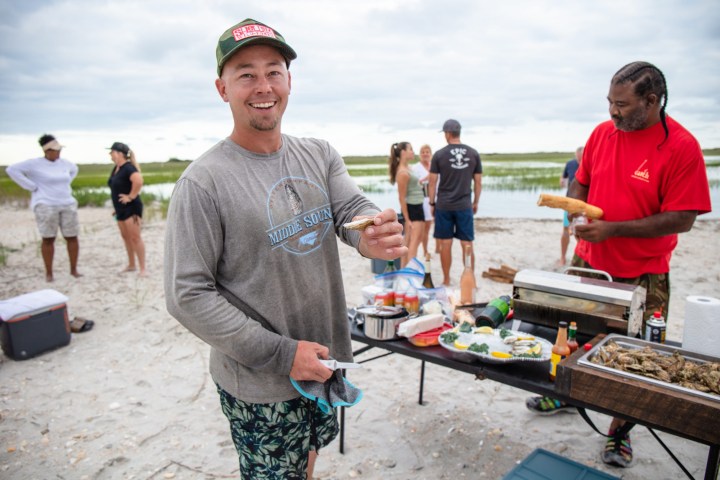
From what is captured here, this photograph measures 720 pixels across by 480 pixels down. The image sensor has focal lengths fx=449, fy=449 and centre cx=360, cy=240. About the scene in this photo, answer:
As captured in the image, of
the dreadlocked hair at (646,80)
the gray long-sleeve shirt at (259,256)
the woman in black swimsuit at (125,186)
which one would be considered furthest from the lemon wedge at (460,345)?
the woman in black swimsuit at (125,186)

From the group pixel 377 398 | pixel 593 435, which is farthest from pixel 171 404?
pixel 593 435

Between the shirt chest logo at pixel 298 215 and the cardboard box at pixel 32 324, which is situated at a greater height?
the shirt chest logo at pixel 298 215

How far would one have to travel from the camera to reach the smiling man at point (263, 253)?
1.50 metres

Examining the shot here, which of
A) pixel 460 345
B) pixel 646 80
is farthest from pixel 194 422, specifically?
pixel 646 80

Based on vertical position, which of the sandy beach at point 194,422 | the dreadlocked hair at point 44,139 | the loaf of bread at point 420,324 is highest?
the dreadlocked hair at point 44,139

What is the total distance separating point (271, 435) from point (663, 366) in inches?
66.3

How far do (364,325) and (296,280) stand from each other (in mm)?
1128

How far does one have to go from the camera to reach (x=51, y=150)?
6.57m

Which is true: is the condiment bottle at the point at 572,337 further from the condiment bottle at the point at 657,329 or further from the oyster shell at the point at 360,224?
the oyster shell at the point at 360,224

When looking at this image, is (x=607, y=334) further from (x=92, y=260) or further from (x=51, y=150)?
(x=92, y=260)

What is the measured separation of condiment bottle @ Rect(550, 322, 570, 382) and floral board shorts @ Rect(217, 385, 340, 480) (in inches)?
45.4

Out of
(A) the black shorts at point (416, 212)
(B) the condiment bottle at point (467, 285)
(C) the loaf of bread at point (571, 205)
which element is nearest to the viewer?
(C) the loaf of bread at point (571, 205)

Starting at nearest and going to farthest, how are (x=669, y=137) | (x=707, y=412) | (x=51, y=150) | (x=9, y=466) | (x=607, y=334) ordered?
(x=707, y=412) → (x=607, y=334) → (x=669, y=137) → (x=9, y=466) → (x=51, y=150)

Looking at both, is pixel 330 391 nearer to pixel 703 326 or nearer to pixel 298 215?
pixel 298 215
